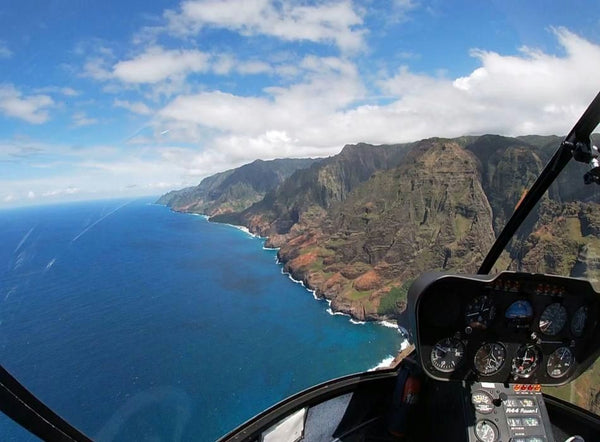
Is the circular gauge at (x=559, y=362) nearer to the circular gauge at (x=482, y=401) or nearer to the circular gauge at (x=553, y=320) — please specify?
the circular gauge at (x=553, y=320)

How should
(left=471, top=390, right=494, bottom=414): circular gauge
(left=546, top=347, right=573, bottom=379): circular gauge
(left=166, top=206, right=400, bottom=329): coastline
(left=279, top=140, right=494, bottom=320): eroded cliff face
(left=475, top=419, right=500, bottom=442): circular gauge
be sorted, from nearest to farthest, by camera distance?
(left=475, top=419, right=500, bottom=442): circular gauge
(left=471, top=390, right=494, bottom=414): circular gauge
(left=546, top=347, right=573, bottom=379): circular gauge
(left=166, top=206, right=400, bottom=329): coastline
(left=279, top=140, right=494, bottom=320): eroded cliff face

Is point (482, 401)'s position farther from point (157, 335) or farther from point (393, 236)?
point (393, 236)

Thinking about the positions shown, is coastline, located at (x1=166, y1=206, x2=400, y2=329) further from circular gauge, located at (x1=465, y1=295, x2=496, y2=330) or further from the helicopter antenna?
the helicopter antenna

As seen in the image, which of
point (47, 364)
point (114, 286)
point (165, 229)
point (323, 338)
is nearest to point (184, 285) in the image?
point (114, 286)

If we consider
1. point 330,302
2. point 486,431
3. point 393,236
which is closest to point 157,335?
point 330,302

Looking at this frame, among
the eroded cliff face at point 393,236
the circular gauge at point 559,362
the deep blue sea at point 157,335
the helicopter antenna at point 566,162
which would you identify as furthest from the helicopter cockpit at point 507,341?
the eroded cliff face at point 393,236

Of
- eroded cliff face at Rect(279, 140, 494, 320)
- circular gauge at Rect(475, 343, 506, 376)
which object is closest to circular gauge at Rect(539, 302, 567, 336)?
circular gauge at Rect(475, 343, 506, 376)
